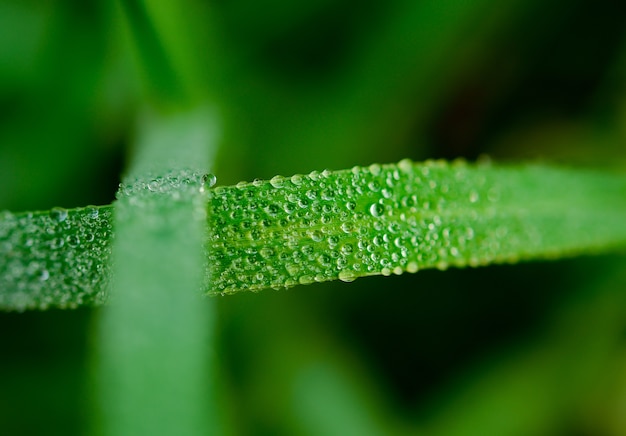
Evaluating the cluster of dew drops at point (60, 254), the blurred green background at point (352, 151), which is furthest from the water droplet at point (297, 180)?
the blurred green background at point (352, 151)

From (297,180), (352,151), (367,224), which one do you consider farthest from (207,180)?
(352,151)

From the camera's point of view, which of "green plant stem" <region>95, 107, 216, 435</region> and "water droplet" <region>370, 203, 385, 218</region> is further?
"water droplet" <region>370, 203, 385, 218</region>

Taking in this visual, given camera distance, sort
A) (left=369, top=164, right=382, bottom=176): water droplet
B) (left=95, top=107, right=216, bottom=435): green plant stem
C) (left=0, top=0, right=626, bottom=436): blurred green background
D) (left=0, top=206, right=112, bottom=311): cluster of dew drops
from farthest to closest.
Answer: (left=0, top=0, right=626, bottom=436): blurred green background
(left=369, top=164, right=382, bottom=176): water droplet
(left=0, top=206, right=112, bottom=311): cluster of dew drops
(left=95, top=107, right=216, bottom=435): green plant stem

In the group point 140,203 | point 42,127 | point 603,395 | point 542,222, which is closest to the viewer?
point 140,203

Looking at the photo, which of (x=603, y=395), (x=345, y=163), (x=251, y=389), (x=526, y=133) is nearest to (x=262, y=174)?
(x=345, y=163)

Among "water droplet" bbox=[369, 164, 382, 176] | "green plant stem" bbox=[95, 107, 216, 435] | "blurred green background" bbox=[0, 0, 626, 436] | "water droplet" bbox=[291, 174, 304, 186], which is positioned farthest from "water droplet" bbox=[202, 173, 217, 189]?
"blurred green background" bbox=[0, 0, 626, 436]

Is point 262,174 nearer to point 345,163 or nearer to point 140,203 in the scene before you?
point 345,163

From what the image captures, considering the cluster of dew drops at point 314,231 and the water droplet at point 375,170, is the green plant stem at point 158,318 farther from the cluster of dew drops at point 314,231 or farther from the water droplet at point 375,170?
the water droplet at point 375,170

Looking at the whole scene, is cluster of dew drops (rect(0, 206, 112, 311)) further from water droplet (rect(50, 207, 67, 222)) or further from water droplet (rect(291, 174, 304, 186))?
water droplet (rect(291, 174, 304, 186))
